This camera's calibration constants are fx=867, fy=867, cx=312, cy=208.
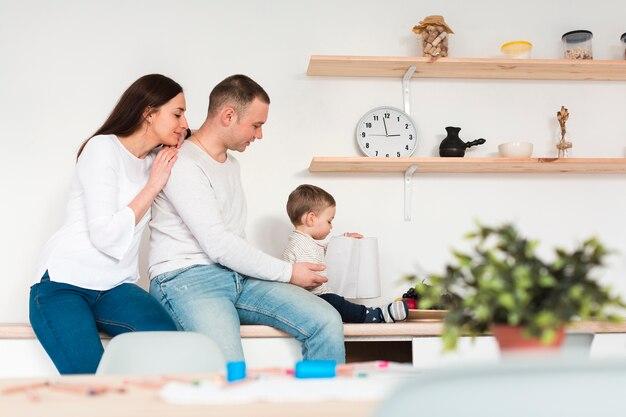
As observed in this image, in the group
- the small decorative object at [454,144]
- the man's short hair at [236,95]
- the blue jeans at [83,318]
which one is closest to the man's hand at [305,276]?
the blue jeans at [83,318]

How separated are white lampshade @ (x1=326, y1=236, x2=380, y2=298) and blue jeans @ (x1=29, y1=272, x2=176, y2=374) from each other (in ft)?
2.35

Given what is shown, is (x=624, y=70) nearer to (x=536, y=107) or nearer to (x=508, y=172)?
(x=536, y=107)

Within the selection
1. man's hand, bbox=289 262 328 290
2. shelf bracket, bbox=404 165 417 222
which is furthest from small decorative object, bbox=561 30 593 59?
man's hand, bbox=289 262 328 290

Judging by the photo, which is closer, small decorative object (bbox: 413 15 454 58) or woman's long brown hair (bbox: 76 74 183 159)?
woman's long brown hair (bbox: 76 74 183 159)

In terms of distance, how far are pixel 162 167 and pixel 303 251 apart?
637 millimetres

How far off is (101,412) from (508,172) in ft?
8.30

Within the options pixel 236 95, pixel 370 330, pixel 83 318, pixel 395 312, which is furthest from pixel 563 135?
pixel 83 318

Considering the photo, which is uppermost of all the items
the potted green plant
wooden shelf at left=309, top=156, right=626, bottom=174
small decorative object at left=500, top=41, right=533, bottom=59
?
small decorative object at left=500, top=41, right=533, bottom=59

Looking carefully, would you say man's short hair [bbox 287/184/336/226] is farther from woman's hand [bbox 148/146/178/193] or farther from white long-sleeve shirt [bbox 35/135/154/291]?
white long-sleeve shirt [bbox 35/135/154/291]

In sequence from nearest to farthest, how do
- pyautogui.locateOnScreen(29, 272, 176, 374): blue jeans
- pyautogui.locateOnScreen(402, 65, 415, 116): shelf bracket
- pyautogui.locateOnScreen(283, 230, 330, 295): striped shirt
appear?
pyautogui.locateOnScreen(29, 272, 176, 374): blue jeans → pyautogui.locateOnScreen(283, 230, 330, 295): striped shirt → pyautogui.locateOnScreen(402, 65, 415, 116): shelf bracket

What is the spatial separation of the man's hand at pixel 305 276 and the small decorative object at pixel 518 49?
3.94ft

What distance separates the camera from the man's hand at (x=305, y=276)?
2738 mm

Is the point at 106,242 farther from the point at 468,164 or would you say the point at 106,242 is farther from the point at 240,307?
the point at 468,164

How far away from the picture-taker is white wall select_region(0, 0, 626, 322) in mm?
3281
